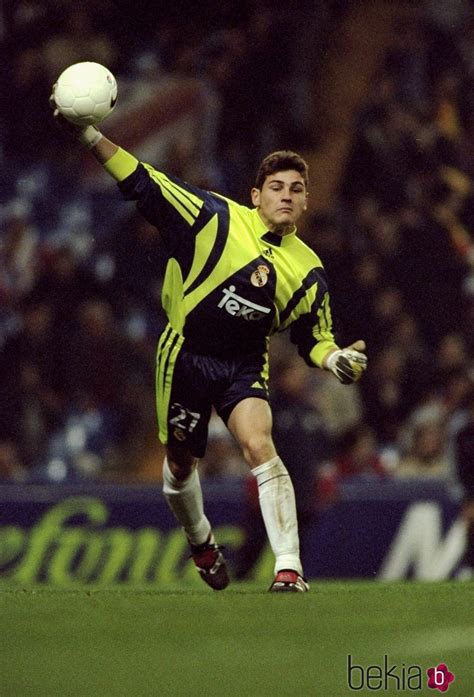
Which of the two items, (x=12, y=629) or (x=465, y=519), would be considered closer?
(x=12, y=629)

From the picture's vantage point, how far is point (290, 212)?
7.73m

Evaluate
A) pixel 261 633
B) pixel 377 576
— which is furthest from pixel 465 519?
pixel 261 633

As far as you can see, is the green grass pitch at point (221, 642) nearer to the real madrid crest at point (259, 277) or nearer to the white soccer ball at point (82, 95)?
the real madrid crest at point (259, 277)

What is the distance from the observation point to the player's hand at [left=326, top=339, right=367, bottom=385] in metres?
7.38

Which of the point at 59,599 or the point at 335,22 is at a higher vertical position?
the point at 335,22

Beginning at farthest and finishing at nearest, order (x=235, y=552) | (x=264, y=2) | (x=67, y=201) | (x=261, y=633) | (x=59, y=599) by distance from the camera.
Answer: (x=264, y=2), (x=67, y=201), (x=235, y=552), (x=59, y=599), (x=261, y=633)

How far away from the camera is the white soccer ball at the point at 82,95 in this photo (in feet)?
24.1

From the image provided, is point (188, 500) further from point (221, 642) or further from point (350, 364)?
point (221, 642)

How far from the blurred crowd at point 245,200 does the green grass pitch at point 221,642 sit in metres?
6.60

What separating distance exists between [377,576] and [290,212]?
6.50 metres

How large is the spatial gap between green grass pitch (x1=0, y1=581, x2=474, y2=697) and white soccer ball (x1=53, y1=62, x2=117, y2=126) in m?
2.29

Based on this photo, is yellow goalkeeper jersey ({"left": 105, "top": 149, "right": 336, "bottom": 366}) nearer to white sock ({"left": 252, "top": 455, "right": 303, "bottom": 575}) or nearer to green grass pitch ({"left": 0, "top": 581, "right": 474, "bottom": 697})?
white sock ({"left": 252, "top": 455, "right": 303, "bottom": 575})

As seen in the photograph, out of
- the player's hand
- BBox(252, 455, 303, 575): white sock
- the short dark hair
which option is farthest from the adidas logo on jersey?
BBox(252, 455, 303, 575): white sock

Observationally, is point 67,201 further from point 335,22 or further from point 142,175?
point 142,175
